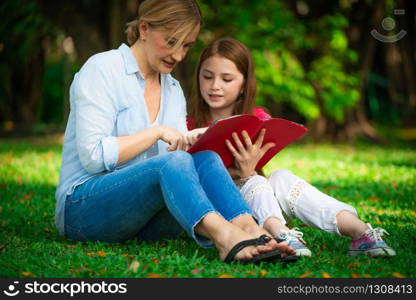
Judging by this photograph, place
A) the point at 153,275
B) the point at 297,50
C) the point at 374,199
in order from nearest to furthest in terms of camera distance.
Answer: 1. the point at 153,275
2. the point at 374,199
3. the point at 297,50

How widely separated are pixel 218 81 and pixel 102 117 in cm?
91

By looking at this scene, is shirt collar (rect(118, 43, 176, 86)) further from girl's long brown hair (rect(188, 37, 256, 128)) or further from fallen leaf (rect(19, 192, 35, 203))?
fallen leaf (rect(19, 192, 35, 203))

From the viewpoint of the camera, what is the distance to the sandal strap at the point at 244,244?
291cm

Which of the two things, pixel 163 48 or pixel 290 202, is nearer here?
pixel 163 48

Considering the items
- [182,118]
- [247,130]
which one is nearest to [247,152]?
[247,130]

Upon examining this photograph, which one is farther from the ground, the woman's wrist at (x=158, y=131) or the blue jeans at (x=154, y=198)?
Answer: the woman's wrist at (x=158, y=131)

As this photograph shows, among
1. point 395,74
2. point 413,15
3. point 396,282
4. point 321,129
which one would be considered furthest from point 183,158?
point 395,74

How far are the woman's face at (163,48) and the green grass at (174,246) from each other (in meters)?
0.97

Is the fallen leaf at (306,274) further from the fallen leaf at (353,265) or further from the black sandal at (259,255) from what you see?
the fallen leaf at (353,265)

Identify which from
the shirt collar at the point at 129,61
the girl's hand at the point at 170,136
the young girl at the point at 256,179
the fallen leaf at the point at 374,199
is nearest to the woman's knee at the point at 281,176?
the young girl at the point at 256,179

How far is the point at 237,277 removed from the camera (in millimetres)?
2721

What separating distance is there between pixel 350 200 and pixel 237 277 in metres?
A: 3.07

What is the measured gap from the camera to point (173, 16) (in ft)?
10.8

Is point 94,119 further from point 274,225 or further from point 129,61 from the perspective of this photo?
point 274,225
